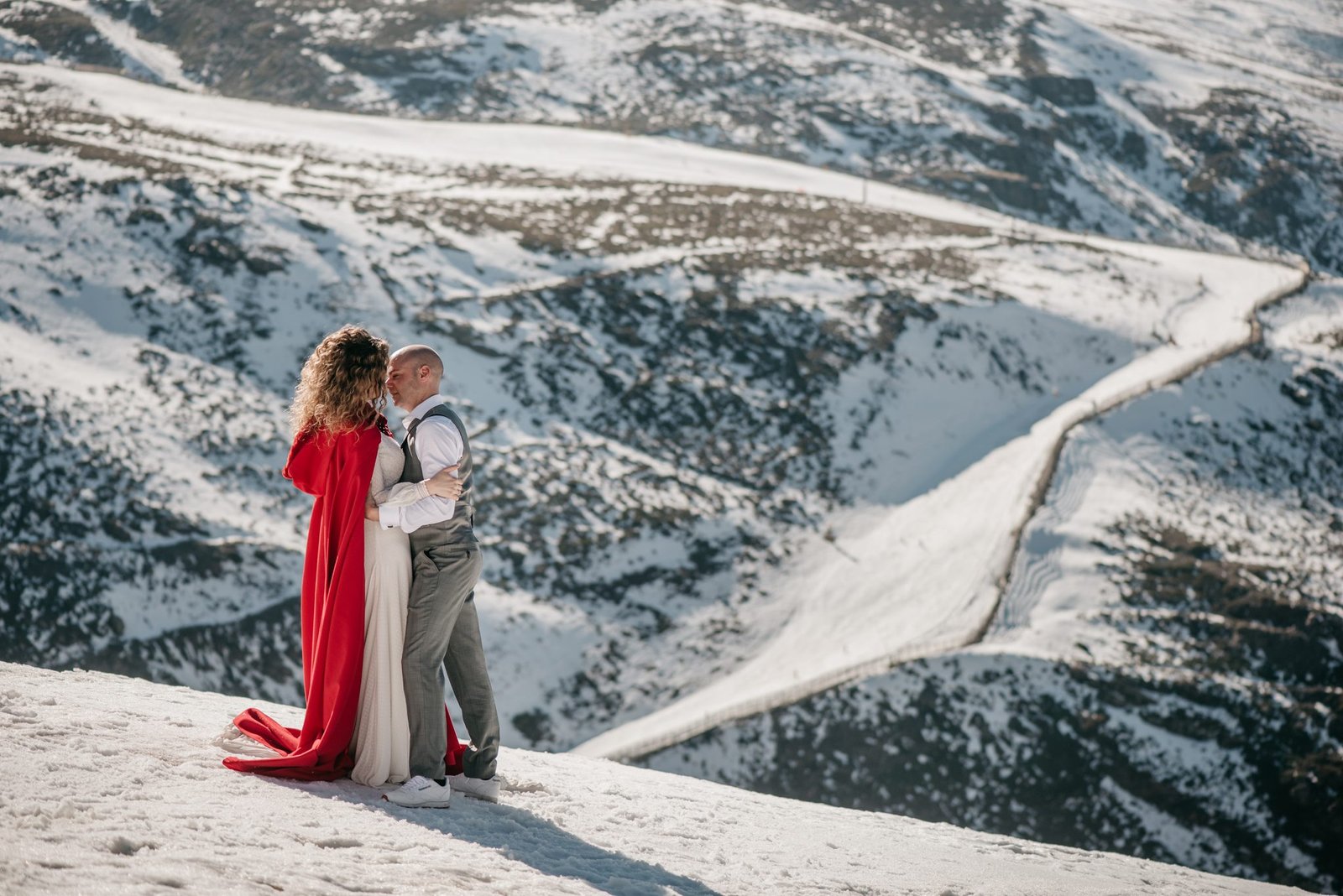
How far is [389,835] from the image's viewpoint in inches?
242

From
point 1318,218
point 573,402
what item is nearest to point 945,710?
point 573,402

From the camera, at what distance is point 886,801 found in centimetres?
1780

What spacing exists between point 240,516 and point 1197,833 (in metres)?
18.6

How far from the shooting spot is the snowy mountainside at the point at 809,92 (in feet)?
188

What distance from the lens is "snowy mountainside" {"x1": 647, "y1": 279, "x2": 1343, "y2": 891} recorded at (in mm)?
17609

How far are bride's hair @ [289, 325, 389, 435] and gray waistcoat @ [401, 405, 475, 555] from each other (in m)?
0.36

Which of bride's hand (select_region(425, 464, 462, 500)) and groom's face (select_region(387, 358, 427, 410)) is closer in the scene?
bride's hand (select_region(425, 464, 462, 500))

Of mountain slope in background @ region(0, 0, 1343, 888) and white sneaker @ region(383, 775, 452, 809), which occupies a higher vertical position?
white sneaker @ region(383, 775, 452, 809)

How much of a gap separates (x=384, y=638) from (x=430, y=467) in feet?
3.72

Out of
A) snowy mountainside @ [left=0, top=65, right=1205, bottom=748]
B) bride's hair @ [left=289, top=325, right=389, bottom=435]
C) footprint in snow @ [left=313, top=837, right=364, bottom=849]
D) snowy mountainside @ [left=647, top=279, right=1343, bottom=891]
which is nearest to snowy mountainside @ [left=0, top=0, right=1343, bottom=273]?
snowy mountainside @ [left=0, top=65, right=1205, bottom=748]

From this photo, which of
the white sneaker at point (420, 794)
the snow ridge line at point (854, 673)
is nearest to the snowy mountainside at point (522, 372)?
the snow ridge line at point (854, 673)

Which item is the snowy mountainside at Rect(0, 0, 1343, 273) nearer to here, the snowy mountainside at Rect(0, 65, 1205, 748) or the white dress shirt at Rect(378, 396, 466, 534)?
the snowy mountainside at Rect(0, 65, 1205, 748)

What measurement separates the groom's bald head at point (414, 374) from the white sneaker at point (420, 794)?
2.43 metres

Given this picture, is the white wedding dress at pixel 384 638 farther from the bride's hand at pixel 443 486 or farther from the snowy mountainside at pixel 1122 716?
the snowy mountainside at pixel 1122 716
